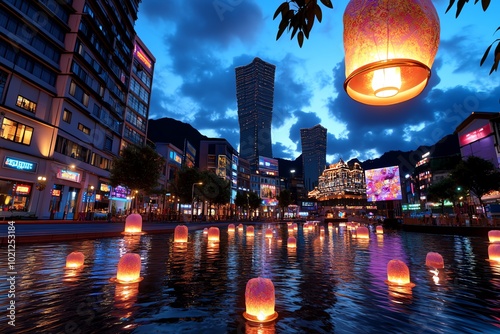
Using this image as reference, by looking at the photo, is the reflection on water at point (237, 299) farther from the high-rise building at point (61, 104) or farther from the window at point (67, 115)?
the window at point (67, 115)

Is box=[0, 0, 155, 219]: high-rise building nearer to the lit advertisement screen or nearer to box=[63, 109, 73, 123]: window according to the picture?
box=[63, 109, 73, 123]: window

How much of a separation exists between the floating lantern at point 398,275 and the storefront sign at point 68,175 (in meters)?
34.3

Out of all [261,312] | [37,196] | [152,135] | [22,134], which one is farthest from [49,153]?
[152,135]

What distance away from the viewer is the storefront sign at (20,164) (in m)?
24.4

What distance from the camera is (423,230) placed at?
2844 cm

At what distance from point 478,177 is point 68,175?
50539 mm

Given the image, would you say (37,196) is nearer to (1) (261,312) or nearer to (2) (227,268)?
(2) (227,268)

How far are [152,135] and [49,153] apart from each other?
172962 millimetres

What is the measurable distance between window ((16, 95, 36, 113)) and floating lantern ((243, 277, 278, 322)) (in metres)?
33.0

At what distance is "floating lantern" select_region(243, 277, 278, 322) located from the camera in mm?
3900

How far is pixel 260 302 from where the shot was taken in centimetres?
391

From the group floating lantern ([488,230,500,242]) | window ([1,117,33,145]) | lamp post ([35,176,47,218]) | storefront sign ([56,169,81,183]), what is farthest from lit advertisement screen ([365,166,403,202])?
window ([1,117,33,145])

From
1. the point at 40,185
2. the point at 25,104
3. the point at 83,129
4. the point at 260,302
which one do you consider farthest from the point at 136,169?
the point at 260,302

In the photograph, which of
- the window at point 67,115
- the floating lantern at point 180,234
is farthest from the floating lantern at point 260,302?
the window at point 67,115
